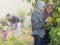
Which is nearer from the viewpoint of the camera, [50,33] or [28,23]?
[50,33]

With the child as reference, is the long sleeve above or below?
above

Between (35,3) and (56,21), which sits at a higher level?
(35,3)

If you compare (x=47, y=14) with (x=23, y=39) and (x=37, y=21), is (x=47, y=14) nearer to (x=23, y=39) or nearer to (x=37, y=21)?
(x=37, y=21)

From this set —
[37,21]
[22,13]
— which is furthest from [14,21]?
[37,21]

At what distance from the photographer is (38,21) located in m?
2.03

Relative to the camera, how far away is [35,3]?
206 cm

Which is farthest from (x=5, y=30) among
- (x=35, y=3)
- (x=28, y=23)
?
(x=35, y=3)

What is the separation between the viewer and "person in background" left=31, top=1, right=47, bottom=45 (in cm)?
203

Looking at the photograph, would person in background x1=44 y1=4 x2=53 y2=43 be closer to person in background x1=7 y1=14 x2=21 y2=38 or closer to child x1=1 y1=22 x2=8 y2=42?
person in background x1=7 y1=14 x2=21 y2=38

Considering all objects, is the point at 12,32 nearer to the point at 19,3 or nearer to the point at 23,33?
the point at 23,33

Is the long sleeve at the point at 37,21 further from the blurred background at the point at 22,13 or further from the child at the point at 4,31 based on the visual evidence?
the child at the point at 4,31

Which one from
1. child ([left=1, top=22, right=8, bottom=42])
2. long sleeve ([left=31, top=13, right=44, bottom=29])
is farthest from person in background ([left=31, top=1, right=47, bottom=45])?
child ([left=1, top=22, right=8, bottom=42])

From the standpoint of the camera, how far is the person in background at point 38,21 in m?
2.03

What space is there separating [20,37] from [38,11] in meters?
0.27
